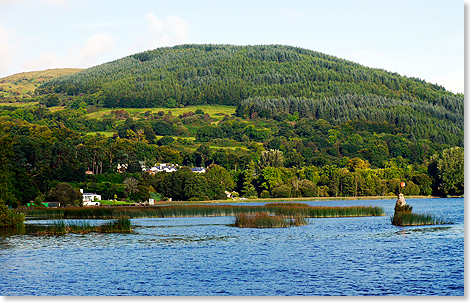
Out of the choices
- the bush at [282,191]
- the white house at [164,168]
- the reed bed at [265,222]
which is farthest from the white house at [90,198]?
the reed bed at [265,222]

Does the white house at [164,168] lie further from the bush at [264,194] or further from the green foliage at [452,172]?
the green foliage at [452,172]

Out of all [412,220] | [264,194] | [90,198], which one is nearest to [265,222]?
[412,220]

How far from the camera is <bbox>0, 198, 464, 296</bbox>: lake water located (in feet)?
86.4

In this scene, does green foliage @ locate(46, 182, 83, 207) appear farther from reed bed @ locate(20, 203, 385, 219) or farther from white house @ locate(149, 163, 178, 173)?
white house @ locate(149, 163, 178, 173)

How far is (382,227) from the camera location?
51062mm

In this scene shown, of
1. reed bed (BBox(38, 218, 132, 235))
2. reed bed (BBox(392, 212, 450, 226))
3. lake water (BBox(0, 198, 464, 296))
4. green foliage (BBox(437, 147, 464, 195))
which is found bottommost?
lake water (BBox(0, 198, 464, 296))

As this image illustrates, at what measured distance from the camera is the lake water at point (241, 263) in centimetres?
2634

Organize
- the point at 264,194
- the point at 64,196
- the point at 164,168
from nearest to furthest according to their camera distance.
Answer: the point at 64,196 < the point at 264,194 < the point at 164,168

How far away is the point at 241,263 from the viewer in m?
33.1

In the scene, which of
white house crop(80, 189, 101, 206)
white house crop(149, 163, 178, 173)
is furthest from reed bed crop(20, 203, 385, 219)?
white house crop(149, 163, 178, 173)

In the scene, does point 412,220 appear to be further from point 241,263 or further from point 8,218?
point 8,218

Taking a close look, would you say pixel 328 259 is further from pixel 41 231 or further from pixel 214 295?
pixel 41 231

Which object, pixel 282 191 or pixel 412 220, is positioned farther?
pixel 282 191

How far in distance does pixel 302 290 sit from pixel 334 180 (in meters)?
112
